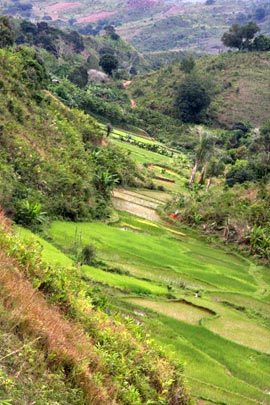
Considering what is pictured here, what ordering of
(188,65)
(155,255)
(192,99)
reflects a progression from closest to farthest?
(155,255) < (192,99) < (188,65)

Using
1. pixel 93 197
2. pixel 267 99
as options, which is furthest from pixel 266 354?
pixel 267 99

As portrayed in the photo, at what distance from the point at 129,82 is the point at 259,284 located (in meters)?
68.0

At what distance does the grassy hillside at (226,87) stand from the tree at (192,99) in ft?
4.52

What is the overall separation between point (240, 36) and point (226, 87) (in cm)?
1148

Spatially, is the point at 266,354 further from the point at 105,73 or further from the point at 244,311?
the point at 105,73

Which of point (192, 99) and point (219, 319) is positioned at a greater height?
point (192, 99)

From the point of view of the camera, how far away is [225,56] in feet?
279

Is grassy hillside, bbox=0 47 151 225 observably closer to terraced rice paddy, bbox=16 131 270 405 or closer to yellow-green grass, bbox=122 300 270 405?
terraced rice paddy, bbox=16 131 270 405

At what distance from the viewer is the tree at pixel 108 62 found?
82562mm

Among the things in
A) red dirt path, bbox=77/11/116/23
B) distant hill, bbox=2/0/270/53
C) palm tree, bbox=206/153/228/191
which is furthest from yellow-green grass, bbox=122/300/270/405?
red dirt path, bbox=77/11/116/23

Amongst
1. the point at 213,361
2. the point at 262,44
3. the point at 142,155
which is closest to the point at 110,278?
the point at 213,361

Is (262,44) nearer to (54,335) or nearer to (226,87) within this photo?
(226,87)

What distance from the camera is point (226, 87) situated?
78562 mm

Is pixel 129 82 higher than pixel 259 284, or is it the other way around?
pixel 129 82
